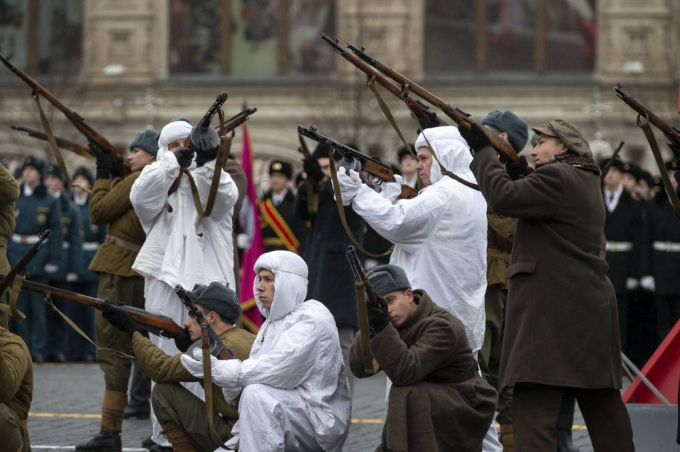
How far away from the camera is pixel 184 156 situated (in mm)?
8414

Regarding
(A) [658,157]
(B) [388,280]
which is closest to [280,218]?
(B) [388,280]

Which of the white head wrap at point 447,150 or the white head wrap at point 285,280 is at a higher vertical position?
the white head wrap at point 447,150

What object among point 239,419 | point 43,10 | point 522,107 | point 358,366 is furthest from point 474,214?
point 43,10

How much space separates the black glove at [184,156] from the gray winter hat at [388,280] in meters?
1.75

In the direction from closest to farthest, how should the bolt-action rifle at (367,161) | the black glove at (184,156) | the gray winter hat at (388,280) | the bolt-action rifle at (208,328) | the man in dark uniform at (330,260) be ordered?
the gray winter hat at (388,280)
the bolt-action rifle at (208,328)
the bolt-action rifle at (367,161)
the black glove at (184,156)
the man in dark uniform at (330,260)

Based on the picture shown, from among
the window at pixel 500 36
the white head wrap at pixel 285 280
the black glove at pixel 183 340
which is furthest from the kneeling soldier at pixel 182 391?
the window at pixel 500 36

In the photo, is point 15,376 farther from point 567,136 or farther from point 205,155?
point 567,136

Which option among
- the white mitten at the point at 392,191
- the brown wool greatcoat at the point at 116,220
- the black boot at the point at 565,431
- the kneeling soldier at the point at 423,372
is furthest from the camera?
the brown wool greatcoat at the point at 116,220

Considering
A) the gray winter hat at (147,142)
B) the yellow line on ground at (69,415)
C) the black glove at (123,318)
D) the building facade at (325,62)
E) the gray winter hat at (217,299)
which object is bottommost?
the yellow line on ground at (69,415)

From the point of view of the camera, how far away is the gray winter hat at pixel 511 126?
8.39 metres

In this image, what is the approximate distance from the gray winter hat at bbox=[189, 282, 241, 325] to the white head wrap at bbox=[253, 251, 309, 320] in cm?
28

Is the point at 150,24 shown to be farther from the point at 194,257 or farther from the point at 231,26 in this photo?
the point at 194,257

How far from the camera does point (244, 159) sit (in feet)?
42.5

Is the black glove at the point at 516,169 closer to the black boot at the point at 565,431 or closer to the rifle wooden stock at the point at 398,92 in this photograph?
the rifle wooden stock at the point at 398,92
